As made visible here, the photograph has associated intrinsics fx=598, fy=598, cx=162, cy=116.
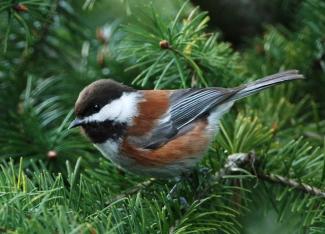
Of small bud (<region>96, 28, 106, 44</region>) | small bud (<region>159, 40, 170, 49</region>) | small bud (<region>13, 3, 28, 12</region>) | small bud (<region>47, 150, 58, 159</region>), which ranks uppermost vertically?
small bud (<region>13, 3, 28, 12</region>)

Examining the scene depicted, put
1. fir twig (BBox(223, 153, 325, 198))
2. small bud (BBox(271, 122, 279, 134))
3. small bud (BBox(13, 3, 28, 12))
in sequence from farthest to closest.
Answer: small bud (BBox(271, 122, 279, 134)), small bud (BBox(13, 3, 28, 12)), fir twig (BBox(223, 153, 325, 198))

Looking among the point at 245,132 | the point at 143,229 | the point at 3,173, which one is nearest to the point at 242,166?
the point at 245,132

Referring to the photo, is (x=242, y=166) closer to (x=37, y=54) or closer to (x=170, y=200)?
(x=170, y=200)

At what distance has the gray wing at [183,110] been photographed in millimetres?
3037

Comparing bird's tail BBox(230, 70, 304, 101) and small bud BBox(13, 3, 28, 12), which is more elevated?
small bud BBox(13, 3, 28, 12)

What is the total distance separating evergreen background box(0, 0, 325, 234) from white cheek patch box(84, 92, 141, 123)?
0.12 m

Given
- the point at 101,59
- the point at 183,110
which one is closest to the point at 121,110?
the point at 183,110

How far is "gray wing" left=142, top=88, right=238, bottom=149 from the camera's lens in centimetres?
304

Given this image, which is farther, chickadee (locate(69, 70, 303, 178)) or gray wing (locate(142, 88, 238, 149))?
gray wing (locate(142, 88, 238, 149))

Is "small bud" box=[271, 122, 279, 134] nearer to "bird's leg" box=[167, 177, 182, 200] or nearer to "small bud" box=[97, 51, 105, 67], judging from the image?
"bird's leg" box=[167, 177, 182, 200]

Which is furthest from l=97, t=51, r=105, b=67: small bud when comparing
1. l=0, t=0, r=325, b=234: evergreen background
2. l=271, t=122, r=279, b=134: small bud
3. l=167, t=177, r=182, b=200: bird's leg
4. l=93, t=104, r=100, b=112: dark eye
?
l=271, t=122, r=279, b=134: small bud

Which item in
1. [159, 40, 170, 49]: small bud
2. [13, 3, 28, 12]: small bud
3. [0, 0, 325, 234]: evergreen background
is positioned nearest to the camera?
[0, 0, 325, 234]: evergreen background

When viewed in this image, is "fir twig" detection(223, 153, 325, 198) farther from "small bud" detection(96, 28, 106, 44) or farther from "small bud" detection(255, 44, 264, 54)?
"small bud" detection(96, 28, 106, 44)

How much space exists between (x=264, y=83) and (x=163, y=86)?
54cm
